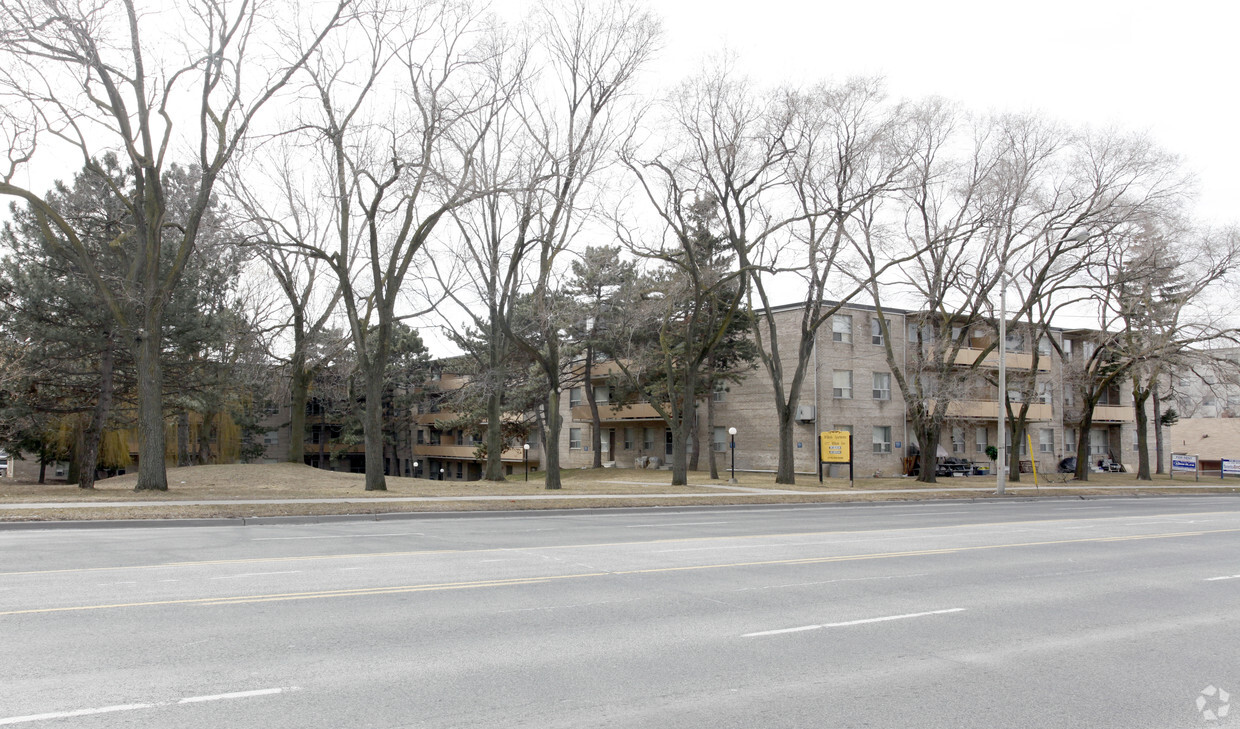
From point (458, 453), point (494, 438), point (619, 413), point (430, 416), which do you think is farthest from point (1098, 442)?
point (430, 416)

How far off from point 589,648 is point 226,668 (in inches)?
103

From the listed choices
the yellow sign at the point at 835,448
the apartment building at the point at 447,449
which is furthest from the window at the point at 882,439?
the apartment building at the point at 447,449

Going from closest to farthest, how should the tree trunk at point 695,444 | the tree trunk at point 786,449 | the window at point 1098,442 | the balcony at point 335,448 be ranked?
the tree trunk at point 786,449
the tree trunk at point 695,444
the window at point 1098,442
the balcony at point 335,448

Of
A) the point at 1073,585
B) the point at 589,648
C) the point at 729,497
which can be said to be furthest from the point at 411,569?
the point at 729,497

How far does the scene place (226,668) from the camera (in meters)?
6.05

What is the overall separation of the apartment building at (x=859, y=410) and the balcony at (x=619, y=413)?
0.07 m

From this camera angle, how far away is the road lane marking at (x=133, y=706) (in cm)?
490

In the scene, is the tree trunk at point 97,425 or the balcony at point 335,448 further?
the balcony at point 335,448

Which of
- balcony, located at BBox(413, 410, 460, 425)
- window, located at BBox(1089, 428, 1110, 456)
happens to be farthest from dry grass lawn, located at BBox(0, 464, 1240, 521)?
balcony, located at BBox(413, 410, 460, 425)

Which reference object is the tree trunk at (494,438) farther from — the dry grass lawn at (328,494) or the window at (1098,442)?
the window at (1098,442)

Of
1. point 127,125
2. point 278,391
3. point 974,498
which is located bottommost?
point 974,498

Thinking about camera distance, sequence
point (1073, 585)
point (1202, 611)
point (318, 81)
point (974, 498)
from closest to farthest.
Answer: point (1202, 611) < point (1073, 585) < point (318, 81) < point (974, 498)

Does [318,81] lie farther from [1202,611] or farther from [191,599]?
[1202,611]

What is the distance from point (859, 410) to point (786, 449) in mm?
12598
